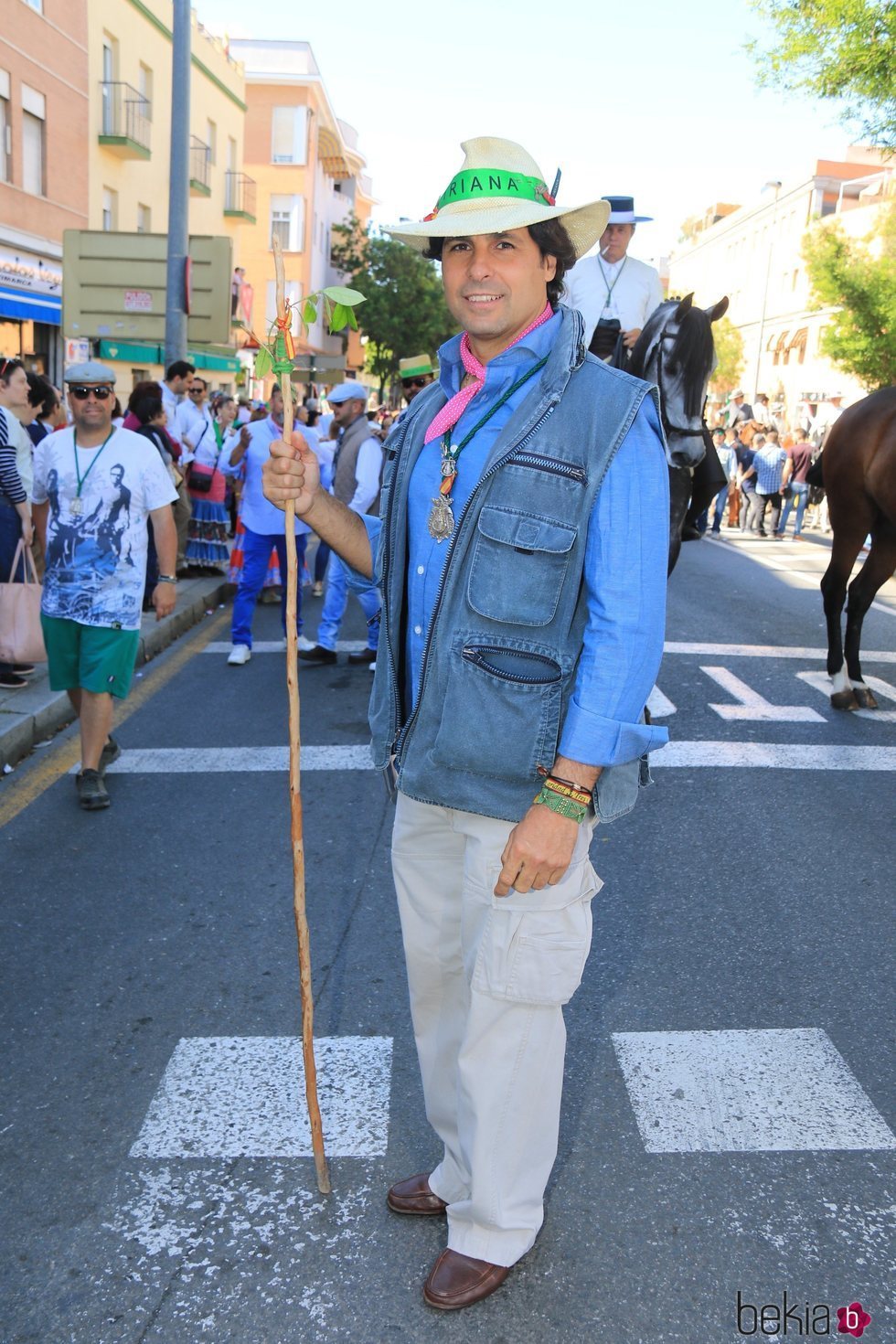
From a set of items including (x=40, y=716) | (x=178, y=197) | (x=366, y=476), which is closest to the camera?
(x=40, y=716)

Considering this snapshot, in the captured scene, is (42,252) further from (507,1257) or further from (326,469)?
(507,1257)

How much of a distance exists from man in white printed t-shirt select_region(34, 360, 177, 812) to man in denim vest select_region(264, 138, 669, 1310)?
3.15 meters

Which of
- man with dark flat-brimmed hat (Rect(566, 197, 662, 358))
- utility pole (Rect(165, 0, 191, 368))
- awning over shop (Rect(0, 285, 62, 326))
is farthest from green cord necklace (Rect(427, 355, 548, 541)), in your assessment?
awning over shop (Rect(0, 285, 62, 326))

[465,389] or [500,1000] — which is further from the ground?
[465,389]

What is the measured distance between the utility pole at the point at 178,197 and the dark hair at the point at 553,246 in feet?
37.9

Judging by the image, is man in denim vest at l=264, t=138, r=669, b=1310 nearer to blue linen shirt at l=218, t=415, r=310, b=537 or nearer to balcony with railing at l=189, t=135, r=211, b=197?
blue linen shirt at l=218, t=415, r=310, b=537

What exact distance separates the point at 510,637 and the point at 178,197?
41.5ft

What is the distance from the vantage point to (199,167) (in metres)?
31.6

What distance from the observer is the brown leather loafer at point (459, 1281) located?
243 centimetres

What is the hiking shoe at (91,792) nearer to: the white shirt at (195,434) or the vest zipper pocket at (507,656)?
the vest zipper pocket at (507,656)

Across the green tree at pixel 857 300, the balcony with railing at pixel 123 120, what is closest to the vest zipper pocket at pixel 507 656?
the balcony with railing at pixel 123 120

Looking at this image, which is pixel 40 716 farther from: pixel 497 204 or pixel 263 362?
pixel 497 204

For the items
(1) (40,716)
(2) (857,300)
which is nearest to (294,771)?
(1) (40,716)

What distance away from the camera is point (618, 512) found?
2246mm
